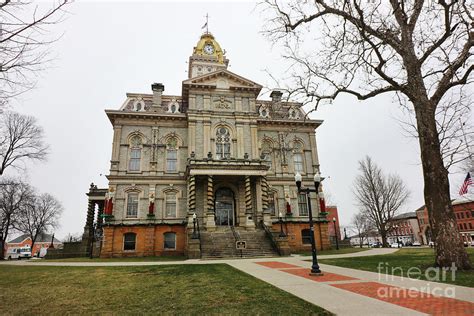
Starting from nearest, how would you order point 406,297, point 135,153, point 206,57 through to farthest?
point 406,297
point 135,153
point 206,57

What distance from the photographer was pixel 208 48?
1767 inches

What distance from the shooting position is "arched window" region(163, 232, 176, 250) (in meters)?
25.4

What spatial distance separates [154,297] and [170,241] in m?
19.6

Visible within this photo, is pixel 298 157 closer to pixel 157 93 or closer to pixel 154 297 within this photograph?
pixel 157 93

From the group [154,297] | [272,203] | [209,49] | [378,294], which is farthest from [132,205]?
[209,49]

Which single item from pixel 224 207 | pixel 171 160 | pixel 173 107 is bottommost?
pixel 224 207

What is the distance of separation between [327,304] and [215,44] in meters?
45.8

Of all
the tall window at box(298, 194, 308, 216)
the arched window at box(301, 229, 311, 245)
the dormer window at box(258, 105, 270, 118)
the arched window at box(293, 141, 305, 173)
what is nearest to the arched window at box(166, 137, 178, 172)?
the dormer window at box(258, 105, 270, 118)

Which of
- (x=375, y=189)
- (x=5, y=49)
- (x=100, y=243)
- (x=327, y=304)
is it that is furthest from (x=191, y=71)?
(x=327, y=304)

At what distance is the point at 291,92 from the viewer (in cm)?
1294

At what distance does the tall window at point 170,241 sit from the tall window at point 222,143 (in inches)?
343

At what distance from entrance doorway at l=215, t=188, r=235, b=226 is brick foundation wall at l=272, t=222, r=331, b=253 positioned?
4.53m

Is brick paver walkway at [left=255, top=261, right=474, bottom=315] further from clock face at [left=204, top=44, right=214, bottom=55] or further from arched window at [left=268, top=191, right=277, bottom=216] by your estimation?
clock face at [left=204, top=44, right=214, bottom=55]

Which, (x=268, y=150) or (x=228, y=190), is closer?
(x=228, y=190)
